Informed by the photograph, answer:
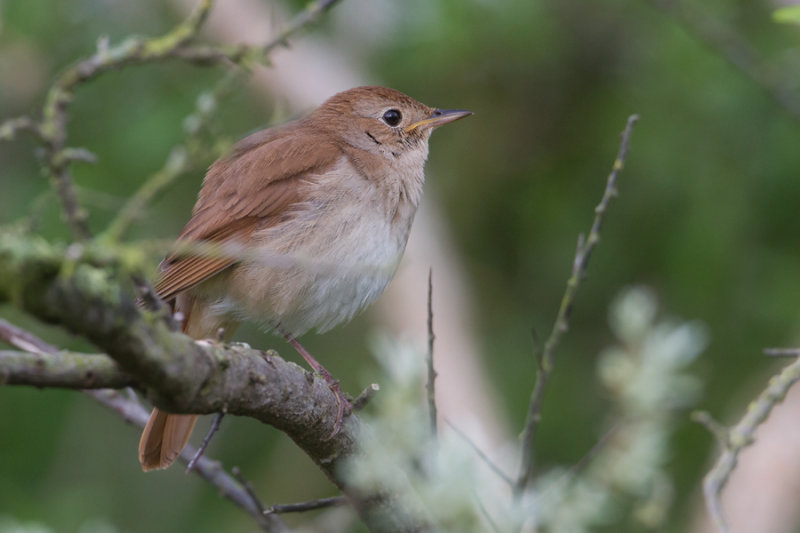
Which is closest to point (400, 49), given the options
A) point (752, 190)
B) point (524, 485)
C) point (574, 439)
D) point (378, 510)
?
point (752, 190)

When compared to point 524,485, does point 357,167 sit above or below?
below

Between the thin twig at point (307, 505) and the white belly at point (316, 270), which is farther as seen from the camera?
the white belly at point (316, 270)

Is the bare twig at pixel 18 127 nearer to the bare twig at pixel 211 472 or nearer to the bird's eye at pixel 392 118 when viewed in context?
Result: the bare twig at pixel 211 472

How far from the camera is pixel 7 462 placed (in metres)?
6.33

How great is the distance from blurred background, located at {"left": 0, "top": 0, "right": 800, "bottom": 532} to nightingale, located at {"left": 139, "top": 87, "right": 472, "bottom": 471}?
108 cm

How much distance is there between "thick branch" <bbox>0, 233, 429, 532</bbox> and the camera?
156cm

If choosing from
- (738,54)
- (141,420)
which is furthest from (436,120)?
(141,420)

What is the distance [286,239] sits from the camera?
4.28 meters

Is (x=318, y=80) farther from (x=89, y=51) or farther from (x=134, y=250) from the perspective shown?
(x=134, y=250)

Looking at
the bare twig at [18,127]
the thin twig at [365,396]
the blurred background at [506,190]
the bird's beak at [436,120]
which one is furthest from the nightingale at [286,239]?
the bare twig at [18,127]

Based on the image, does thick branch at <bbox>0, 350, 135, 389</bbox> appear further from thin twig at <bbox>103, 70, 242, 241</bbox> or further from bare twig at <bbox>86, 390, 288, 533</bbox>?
bare twig at <bbox>86, 390, 288, 533</bbox>

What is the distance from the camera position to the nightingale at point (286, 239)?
4.10 metres

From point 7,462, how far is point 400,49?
3.60 metres

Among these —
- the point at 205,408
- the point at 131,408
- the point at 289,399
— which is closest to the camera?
the point at 205,408
